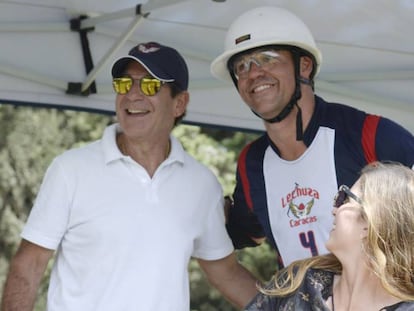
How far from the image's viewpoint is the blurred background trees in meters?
10.4

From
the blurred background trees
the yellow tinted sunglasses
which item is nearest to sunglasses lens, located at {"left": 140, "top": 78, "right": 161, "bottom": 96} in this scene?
the yellow tinted sunglasses

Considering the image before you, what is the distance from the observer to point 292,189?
3.60m

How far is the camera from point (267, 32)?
3.57 m

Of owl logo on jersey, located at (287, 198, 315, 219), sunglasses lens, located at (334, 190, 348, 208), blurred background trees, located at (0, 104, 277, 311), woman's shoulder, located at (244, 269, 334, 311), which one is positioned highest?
sunglasses lens, located at (334, 190, 348, 208)

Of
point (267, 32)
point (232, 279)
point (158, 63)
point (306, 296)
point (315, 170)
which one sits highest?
point (267, 32)

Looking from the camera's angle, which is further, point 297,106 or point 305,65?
point 305,65

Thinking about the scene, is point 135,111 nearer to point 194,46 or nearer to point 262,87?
point 262,87

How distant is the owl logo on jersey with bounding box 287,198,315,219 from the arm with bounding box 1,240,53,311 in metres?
0.83

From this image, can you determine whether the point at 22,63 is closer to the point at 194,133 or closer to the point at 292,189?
the point at 292,189

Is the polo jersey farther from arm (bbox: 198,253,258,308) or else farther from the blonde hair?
the blonde hair

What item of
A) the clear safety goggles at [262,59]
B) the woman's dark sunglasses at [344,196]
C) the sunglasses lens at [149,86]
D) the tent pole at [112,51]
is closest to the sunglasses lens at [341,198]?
the woman's dark sunglasses at [344,196]

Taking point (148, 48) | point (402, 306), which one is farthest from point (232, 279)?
point (402, 306)

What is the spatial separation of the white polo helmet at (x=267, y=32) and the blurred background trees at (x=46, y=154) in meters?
6.56

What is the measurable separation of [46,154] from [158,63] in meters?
7.47
